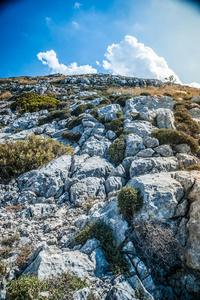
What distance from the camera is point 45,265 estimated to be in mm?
3744

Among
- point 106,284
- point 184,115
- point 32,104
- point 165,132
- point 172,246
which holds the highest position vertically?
point 32,104

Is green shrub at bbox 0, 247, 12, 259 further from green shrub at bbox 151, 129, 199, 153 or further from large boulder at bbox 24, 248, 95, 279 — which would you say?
green shrub at bbox 151, 129, 199, 153

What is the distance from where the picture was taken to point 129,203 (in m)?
5.09

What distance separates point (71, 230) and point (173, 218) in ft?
11.8

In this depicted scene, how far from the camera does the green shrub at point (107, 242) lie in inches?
160

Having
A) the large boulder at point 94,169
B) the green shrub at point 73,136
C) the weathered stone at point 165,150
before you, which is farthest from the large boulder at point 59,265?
the green shrub at point 73,136

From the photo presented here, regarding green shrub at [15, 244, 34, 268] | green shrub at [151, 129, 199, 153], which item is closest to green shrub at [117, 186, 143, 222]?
green shrub at [15, 244, 34, 268]

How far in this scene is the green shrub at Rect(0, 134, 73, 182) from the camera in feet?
27.2

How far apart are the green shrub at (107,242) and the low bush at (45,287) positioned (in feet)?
3.16

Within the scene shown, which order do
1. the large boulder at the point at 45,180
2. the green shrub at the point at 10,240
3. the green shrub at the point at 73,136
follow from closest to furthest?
the green shrub at the point at 10,240 → the large boulder at the point at 45,180 → the green shrub at the point at 73,136

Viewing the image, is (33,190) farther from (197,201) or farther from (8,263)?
(197,201)

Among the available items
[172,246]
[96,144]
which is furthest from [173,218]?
[96,144]

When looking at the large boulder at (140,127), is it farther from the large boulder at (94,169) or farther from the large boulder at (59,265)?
the large boulder at (59,265)

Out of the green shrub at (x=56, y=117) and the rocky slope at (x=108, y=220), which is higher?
the green shrub at (x=56, y=117)
